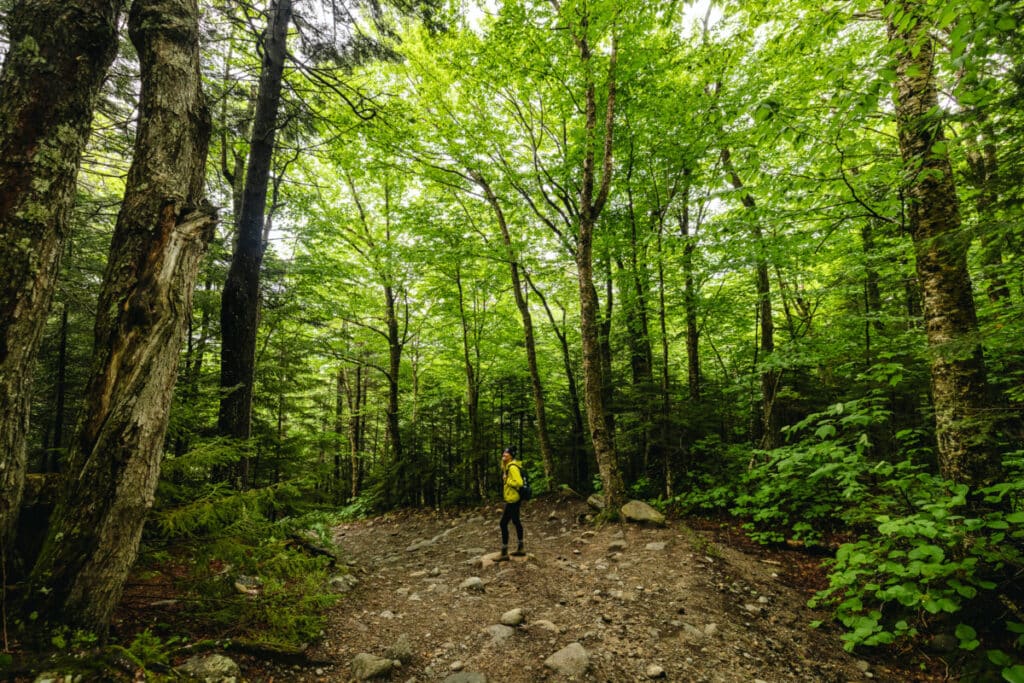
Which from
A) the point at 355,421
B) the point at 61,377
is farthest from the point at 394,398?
the point at 61,377

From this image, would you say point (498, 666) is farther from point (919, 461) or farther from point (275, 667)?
point (919, 461)

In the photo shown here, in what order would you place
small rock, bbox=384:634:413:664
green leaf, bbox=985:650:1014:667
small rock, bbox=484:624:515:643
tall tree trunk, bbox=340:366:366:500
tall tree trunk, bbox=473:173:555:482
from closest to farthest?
1. green leaf, bbox=985:650:1014:667
2. small rock, bbox=384:634:413:664
3. small rock, bbox=484:624:515:643
4. tall tree trunk, bbox=473:173:555:482
5. tall tree trunk, bbox=340:366:366:500

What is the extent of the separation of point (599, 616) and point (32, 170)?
21.0ft

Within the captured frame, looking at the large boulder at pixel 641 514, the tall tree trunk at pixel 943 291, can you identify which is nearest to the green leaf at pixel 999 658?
the tall tree trunk at pixel 943 291

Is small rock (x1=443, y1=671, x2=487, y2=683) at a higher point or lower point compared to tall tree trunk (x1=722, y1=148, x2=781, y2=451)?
lower

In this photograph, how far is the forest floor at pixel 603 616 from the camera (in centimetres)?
371

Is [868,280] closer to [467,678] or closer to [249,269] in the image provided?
[467,678]

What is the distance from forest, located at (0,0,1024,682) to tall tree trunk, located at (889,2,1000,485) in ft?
0.11

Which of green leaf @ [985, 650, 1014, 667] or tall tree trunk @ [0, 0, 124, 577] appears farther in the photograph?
green leaf @ [985, 650, 1014, 667]

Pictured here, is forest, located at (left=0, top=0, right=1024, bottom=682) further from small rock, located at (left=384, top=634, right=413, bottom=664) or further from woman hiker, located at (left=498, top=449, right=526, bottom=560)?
woman hiker, located at (left=498, top=449, right=526, bottom=560)

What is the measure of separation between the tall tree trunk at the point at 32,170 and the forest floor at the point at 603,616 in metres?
2.56

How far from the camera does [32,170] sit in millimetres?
2844

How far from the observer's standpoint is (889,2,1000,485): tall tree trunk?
4.11 metres

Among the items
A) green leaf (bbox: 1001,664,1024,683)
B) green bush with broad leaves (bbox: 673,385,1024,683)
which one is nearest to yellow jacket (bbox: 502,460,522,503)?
green bush with broad leaves (bbox: 673,385,1024,683)
